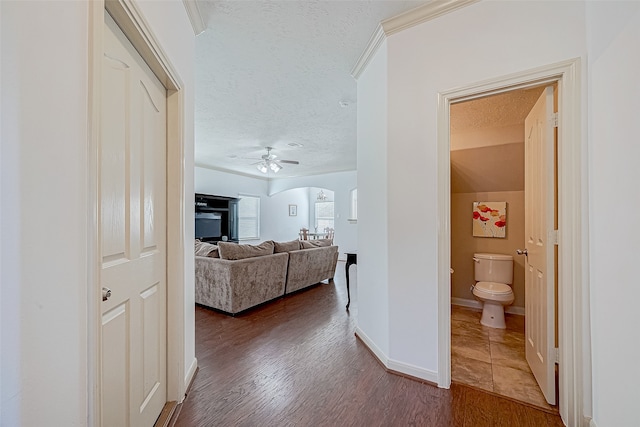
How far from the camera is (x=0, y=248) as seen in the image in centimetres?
61

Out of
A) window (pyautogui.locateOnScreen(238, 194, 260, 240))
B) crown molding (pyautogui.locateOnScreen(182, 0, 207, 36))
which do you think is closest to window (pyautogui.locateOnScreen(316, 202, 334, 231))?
window (pyautogui.locateOnScreen(238, 194, 260, 240))

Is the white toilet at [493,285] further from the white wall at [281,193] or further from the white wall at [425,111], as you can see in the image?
the white wall at [281,193]

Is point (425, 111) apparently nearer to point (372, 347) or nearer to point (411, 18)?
point (411, 18)

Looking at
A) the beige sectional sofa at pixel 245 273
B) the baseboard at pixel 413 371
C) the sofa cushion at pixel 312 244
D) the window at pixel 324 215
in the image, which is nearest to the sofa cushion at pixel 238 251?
the beige sectional sofa at pixel 245 273

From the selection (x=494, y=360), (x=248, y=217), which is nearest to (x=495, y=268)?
(x=494, y=360)

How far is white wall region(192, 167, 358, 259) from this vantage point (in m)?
7.40

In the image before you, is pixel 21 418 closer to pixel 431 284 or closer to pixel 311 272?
pixel 431 284

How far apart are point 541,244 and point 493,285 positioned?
1412mm

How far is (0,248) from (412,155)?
6.67 feet

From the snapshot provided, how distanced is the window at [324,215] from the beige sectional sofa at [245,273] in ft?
21.7

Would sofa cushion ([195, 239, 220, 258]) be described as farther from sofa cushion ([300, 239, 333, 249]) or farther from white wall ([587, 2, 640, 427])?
white wall ([587, 2, 640, 427])

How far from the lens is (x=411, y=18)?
2.01 meters

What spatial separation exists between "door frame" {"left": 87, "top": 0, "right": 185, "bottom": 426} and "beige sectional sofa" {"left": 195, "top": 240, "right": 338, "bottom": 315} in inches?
54.6

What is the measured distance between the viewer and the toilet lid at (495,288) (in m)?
2.83
